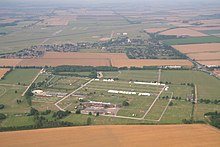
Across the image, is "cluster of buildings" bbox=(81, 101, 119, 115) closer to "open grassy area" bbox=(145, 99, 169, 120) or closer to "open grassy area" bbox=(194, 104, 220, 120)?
"open grassy area" bbox=(145, 99, 169, 120)

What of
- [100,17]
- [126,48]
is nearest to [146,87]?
[126,48]

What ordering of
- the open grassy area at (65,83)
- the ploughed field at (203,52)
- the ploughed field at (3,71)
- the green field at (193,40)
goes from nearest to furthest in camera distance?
the open grassy area at (65,83) → the ploughed field at (3,71) → the ploughed field at (203,52) → the green field at (193,40)

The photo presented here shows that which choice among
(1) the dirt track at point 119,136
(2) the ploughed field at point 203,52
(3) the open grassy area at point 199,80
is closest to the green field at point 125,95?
(3) the open grassy area at point 199,80

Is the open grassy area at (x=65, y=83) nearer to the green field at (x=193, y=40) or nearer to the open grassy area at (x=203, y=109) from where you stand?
the open grassy area at (x=203, y=109)

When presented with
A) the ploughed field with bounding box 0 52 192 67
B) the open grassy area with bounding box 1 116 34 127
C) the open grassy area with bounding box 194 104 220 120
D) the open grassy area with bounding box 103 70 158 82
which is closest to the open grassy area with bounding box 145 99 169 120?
the open grassy area with bounding box 194 104 220 120

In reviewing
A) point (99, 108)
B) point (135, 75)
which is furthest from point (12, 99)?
point (135, 75)

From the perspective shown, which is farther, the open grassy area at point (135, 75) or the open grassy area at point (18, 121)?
the open grassy area at point (135, 75)
